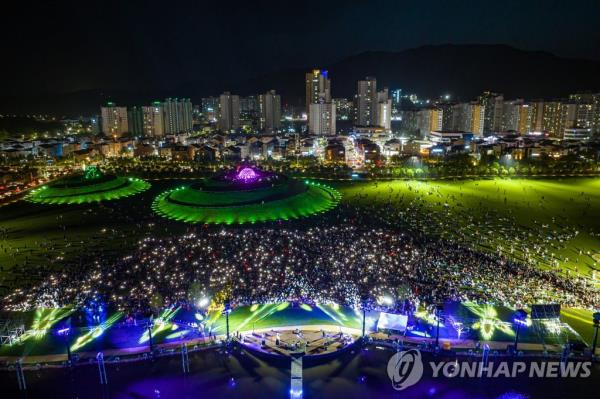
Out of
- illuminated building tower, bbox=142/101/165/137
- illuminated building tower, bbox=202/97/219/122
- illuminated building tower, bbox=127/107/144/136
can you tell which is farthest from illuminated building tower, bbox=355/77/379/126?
illuminated building tower, bbox=127/107/144/136

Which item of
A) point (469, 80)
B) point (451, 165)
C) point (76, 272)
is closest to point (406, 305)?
Result: point (76, 272)

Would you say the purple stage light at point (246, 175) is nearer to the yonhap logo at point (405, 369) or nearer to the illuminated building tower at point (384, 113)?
the yonhap logo at point (405, 369)

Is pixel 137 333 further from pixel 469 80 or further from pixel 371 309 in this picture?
pixel 469 80

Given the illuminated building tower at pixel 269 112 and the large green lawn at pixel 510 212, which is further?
the illuminated building tower at pixel 269 112

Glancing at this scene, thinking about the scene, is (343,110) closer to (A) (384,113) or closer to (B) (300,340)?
(A) (384,113)

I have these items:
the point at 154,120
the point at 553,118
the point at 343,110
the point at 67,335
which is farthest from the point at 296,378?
the point at 343,110

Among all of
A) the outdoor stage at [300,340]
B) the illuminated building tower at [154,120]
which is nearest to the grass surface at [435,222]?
the outdoor stage at [300,340]

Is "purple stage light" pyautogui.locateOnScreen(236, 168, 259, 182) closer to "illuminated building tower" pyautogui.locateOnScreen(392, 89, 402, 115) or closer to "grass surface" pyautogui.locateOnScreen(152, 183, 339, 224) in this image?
"grass surface" pyautogui.locateOnScreen(152, 183, 339, 224)
